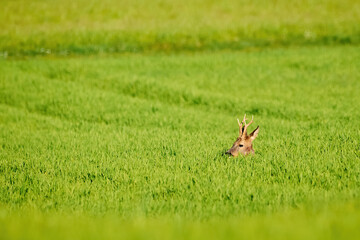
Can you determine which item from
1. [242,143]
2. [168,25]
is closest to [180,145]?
[242,143]

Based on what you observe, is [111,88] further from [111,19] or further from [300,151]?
[111,19]

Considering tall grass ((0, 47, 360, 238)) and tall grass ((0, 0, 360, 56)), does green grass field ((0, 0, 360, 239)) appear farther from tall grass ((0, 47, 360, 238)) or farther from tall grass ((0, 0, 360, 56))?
tall grass ((0, 0, 360, 56))

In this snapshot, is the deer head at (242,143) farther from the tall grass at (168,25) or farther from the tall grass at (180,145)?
the tall grass at (168,25)

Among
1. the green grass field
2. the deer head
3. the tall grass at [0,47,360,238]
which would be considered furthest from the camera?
the deer head

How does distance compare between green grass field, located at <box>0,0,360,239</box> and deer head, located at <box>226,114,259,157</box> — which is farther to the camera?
deer head, located at <box>226,114,259,157</box>

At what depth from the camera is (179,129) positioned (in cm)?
955

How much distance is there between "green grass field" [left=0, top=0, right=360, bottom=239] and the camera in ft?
13.7

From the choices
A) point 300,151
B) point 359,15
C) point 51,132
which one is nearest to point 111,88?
point 51,132

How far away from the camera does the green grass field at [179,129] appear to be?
4.17 m

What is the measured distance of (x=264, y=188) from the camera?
509 centimetres

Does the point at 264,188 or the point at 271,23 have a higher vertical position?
the point at 271,23

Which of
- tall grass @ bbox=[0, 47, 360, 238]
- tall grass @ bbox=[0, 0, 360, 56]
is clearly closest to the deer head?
tall grass @ bbox=[0, 47, 360, 238]

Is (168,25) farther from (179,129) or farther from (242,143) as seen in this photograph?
(242,143)

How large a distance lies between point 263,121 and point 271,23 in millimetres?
15839
